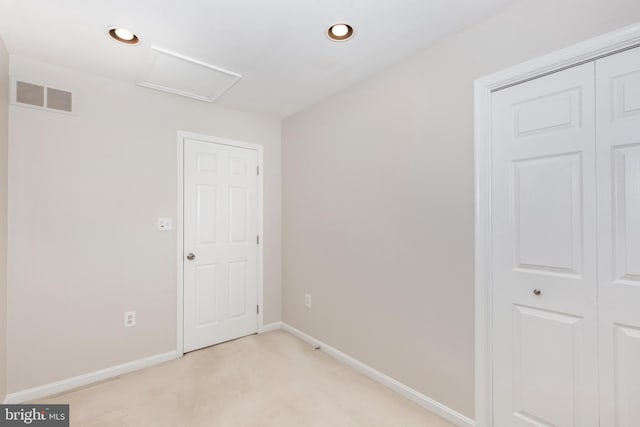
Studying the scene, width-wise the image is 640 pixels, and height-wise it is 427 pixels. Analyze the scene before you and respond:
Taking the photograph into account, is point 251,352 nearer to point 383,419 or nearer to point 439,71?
point 383,419

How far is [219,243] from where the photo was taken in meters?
3.06

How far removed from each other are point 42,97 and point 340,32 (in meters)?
2.21

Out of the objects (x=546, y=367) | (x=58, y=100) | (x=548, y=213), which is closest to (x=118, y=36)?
(x=58, y=100)

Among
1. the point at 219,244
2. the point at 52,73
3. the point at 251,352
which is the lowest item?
the point at 251,352

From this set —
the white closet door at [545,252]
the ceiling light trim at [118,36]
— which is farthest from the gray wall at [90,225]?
the white closet door at [545,252]

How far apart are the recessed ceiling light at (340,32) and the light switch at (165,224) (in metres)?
2.05

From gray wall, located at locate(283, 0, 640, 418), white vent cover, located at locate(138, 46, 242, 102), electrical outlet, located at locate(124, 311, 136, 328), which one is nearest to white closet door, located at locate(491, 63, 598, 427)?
gray wall, located at locate(283, 0, 640, 418)

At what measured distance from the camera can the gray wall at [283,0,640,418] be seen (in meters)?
1.65

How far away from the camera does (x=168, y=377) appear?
7.86ft

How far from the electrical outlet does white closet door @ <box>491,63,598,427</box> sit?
2727 mm

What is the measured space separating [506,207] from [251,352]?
2.48 metres

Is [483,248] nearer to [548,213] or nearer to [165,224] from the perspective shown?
[548,213]

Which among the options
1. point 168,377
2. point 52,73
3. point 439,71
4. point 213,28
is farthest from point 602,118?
point 52,73

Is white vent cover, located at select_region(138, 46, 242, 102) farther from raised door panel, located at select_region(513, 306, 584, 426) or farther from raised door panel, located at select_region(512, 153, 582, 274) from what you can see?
raised door panel, located at select_region(513, 306, 584, 426)
